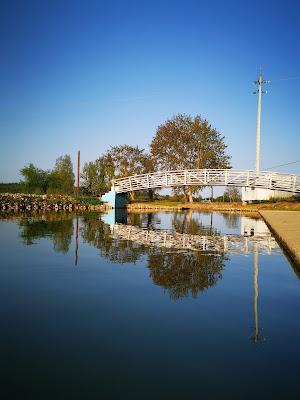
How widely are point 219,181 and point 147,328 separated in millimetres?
34605

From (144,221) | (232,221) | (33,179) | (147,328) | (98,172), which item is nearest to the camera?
(147,328)

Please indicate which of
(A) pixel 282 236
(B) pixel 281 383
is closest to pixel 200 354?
(B) pixel 281 383

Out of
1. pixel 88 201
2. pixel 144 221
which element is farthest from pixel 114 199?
pixel 144 221

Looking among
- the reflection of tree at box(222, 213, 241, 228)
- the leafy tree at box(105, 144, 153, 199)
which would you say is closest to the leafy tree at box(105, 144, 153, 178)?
the leafy tree at box(105, 144, 153, 199)

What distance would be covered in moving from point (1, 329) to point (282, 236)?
35.8 feet

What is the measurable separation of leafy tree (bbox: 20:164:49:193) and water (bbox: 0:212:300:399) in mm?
43700

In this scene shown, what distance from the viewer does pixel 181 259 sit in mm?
10383

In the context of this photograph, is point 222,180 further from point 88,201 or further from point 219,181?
point 88,201

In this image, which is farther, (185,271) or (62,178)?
(62,178)

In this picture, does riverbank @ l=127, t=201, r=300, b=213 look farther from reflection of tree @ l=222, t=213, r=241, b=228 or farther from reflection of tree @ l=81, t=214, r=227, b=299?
reflection of tree @ l=81, t=214, r=227, b=299

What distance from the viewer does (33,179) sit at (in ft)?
171

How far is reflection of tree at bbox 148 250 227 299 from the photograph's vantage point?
7.33 metres

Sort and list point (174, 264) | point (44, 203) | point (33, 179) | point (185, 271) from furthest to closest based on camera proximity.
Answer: point (33, 179) → point (44, 203) → point (174, 264) → point (185, 271)

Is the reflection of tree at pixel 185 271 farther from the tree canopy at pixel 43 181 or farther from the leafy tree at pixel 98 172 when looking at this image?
the leafy tree at pixel 98 172
